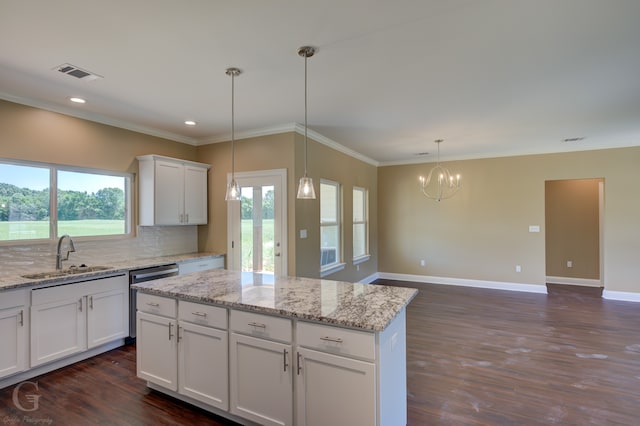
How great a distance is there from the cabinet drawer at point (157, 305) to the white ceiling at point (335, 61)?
6.13 ft

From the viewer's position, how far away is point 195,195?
472cm

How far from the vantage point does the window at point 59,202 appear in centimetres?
319

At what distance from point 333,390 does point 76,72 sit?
318cm

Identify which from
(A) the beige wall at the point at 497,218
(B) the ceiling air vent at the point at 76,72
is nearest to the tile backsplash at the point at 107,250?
(B) the ceiling air vent at the point at 76,72

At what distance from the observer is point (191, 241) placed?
4996 millimetres

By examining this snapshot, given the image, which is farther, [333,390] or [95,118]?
[95,118]

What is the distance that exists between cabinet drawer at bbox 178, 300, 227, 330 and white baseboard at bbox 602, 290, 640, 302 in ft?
21.7

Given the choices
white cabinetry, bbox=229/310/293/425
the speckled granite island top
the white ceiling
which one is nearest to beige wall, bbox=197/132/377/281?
the white ceiling

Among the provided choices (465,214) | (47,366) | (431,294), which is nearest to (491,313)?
(431,294)

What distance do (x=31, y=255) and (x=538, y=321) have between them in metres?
6.18

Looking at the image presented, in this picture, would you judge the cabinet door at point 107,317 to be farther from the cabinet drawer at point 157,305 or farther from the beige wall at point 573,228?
the beige wall at point 573,228

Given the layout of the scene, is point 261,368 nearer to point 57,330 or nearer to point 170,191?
point 57,330

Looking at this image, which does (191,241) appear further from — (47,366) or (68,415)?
(68,415)

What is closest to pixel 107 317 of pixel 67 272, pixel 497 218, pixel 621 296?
pixel 67 272
